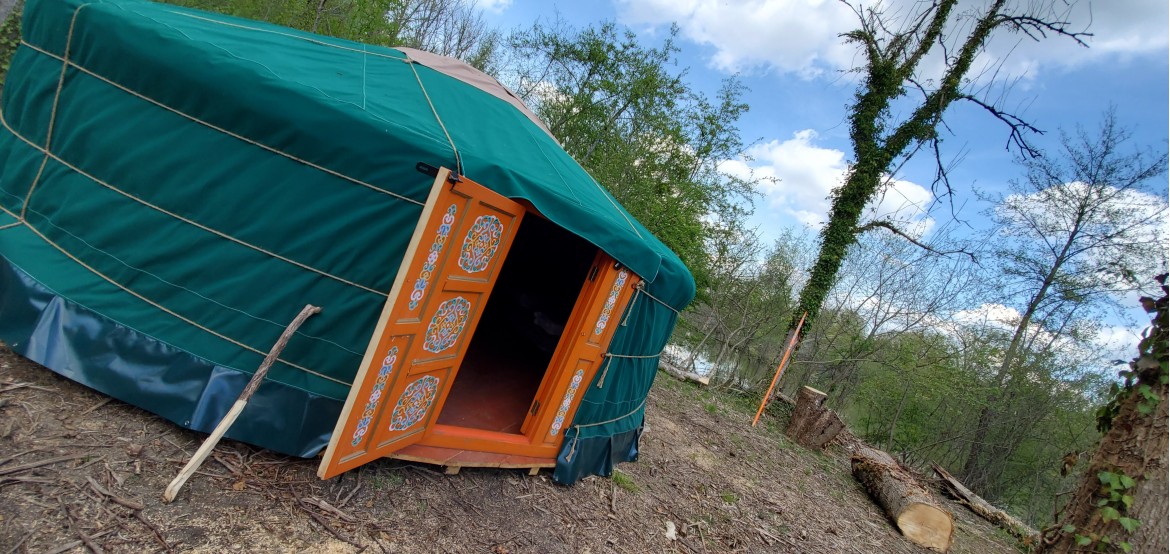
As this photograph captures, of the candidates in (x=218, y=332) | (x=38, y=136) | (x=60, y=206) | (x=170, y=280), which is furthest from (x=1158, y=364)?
(x=38, y=136)

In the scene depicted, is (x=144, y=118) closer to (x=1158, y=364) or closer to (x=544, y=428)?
(x=544, y=428)

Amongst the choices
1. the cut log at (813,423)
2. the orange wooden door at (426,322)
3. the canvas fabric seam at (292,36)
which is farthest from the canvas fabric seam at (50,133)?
the cut log at (813,423)

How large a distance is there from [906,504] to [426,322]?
4537 mm

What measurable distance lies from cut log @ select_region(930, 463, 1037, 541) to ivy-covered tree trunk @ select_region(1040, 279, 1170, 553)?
3.28m

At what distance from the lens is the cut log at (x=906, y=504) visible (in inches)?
180

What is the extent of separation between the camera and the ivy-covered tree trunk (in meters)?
2.46

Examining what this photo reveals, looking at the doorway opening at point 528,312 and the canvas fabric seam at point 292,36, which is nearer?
the canvas fabric seam at point 292,36

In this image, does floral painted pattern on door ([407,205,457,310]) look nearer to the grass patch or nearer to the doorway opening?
the doorway opening

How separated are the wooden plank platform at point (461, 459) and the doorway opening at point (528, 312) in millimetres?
693

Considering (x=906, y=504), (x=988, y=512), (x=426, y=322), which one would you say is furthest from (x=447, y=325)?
(x=988, y=512)

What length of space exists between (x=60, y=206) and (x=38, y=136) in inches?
17.0

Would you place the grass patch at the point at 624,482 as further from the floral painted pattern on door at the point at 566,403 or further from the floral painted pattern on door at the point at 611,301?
the floral painted pattern on door at the point at 611,301

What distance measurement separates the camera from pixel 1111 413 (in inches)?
106

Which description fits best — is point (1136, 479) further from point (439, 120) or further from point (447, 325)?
point (439, 120)
